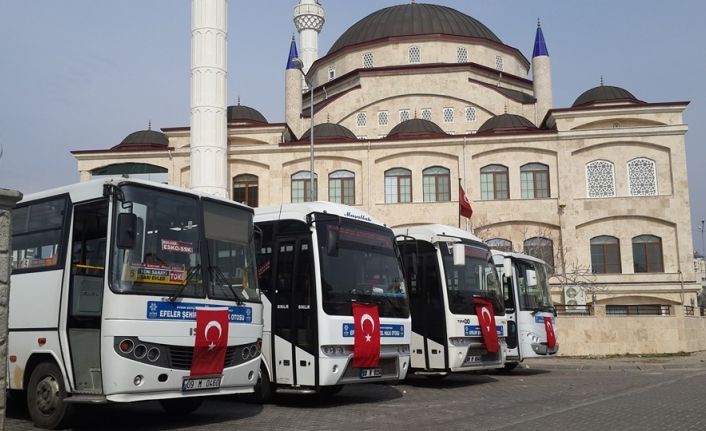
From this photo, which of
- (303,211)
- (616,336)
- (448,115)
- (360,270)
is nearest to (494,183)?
(448,115)

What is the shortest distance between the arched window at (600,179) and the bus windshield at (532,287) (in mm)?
21366

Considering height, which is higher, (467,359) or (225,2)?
(225,2)

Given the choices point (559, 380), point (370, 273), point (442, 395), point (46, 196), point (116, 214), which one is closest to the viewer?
point (116, 214)

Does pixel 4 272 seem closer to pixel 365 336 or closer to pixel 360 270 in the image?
pixel 365 336

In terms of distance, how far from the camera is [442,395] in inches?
488

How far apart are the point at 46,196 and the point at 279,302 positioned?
11.8 feet

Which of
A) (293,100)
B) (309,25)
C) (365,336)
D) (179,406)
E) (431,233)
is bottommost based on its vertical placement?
(179,406)

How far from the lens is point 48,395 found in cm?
820

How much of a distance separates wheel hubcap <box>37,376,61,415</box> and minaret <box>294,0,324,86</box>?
49.0 metres

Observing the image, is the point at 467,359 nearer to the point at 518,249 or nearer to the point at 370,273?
the point at 370,273

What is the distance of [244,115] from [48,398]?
36.2 m

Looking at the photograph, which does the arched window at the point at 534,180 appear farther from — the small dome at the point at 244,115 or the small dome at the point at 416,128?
the small dome at the point at 244,115

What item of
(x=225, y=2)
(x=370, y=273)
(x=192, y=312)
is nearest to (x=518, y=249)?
(x=225, y=2)

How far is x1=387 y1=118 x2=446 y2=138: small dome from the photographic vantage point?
132 ft
